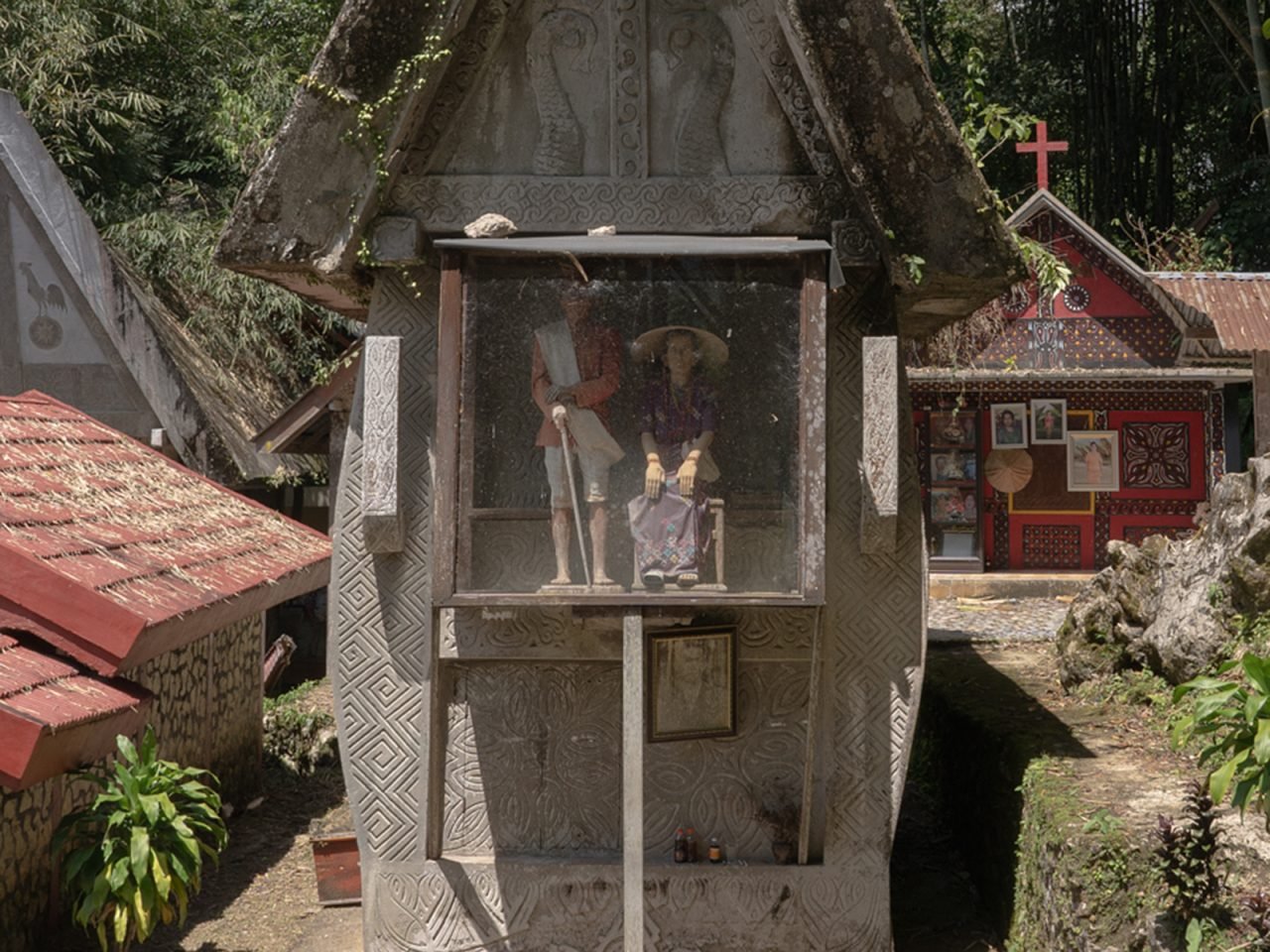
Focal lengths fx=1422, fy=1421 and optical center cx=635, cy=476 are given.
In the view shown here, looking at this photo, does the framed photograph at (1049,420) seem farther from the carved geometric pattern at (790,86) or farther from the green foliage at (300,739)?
the carved geometric pattern at (790,86)

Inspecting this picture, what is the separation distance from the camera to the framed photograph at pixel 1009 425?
2031 cm

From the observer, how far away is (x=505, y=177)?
686 centimetres

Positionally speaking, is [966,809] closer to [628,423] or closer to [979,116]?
[628,423]

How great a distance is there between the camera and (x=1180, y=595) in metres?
8.75

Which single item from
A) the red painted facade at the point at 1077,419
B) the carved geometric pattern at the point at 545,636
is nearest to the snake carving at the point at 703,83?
the carved geometric pattern at the point at 545,636

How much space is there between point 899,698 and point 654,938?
1.66 m

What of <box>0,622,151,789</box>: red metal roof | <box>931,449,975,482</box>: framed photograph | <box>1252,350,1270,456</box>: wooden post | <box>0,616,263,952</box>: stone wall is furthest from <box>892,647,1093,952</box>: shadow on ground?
<box>931,449,975,482</box>: framed photograph

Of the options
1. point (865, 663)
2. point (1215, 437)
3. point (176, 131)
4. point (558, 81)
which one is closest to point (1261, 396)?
point (1215, 437)

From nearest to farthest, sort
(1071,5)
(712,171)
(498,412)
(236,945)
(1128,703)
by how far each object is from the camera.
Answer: (498,412) → (712,171) → (236,945) → (1128,703) → (1071,5)

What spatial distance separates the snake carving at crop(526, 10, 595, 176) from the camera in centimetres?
687

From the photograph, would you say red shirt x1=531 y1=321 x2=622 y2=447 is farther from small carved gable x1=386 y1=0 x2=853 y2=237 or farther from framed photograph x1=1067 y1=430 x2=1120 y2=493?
framed photograph x1=1067 y1=430 x2=1120 y2=493

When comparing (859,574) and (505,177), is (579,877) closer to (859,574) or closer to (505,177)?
(859,574)

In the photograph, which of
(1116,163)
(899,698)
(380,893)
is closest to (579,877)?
(380,893)

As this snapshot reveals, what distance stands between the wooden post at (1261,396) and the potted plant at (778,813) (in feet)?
34.1
